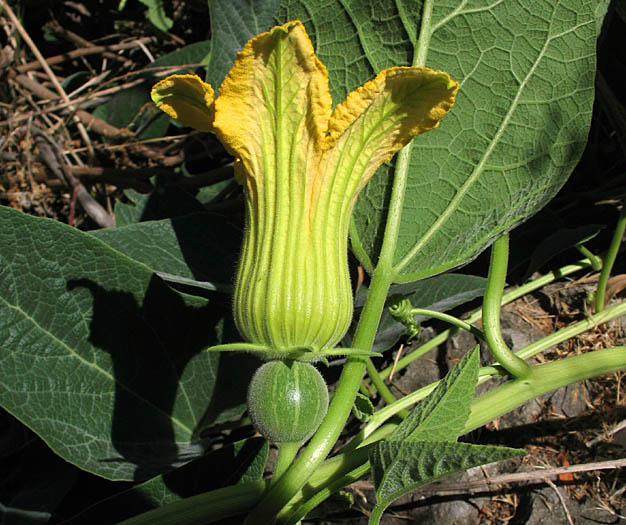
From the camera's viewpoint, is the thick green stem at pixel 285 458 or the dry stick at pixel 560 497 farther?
the dry stick at pixel 560 497

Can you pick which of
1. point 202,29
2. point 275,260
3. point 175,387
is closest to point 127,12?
point 202,29

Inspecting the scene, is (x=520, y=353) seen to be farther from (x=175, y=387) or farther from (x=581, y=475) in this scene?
(x=175, y=387)

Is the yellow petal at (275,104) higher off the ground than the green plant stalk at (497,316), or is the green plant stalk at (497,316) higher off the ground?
the yellow petal at (275,104)

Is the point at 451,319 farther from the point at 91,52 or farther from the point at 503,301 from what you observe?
the point at 91,52

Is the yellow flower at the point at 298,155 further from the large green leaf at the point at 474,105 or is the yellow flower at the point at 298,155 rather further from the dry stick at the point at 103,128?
the dry stick at the point at 103,128

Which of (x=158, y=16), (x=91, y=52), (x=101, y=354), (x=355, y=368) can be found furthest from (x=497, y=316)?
(x=91, y=52)

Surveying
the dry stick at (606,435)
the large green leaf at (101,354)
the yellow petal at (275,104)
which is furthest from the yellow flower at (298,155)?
the dry stick at (606,435)

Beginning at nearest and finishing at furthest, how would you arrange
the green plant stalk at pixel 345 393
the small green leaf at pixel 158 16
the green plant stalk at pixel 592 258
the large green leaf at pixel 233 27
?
the green plant stalk at pixel 345 393 → the large green leaf at pixel 233 27 → the green plant stalk at pixel 592 258 → the small green leaf at pixel 158 16
